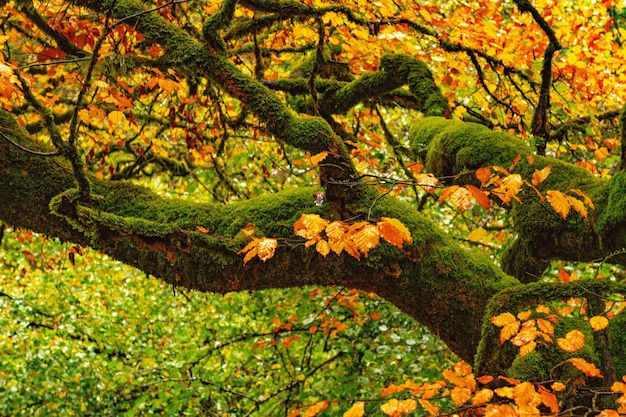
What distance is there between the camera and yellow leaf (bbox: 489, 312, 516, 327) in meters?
3.03

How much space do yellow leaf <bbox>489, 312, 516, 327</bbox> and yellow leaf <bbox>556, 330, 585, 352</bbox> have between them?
26 centimetres

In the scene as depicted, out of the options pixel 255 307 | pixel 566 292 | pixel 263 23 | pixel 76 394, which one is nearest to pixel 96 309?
pixel 76 394

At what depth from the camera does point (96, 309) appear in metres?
10.1

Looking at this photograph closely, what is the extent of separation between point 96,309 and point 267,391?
3905 millimetres

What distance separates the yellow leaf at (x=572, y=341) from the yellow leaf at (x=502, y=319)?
0.26 metres

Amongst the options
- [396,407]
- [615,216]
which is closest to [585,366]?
[615,216]

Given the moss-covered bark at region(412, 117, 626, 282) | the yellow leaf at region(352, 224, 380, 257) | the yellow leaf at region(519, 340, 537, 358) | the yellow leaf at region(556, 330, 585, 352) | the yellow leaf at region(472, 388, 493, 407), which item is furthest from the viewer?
the moss-covered bark at region(412, 117, 626, 282)

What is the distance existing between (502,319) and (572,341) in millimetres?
398

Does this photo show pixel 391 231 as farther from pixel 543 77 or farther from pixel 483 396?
pixel 543 77

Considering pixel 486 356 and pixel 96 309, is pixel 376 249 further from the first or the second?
pixel 96 309

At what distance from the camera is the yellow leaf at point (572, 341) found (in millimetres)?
3096

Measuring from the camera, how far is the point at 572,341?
3.13 metres

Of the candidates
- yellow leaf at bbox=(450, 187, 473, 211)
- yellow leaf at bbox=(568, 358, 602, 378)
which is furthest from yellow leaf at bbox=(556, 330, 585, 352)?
yellow leaf at bbox=(450, 187, 473, 211)

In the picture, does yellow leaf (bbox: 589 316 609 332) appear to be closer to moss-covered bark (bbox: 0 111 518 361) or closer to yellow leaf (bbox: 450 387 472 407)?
moss-covered bark (bbox: 0 111 518 361)
